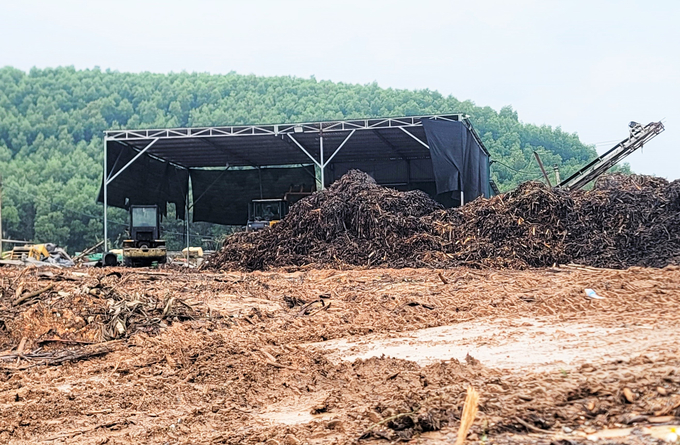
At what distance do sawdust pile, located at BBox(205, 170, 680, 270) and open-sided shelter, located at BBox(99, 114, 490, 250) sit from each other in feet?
13.2

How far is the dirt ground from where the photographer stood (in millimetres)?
4172

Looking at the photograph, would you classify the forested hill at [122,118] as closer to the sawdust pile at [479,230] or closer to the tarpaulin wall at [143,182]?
the tarpaulin wall at [143,182]

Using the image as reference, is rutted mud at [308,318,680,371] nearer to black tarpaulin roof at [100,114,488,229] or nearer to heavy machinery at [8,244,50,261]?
black tarpaulin roof at [100,114,488,229]

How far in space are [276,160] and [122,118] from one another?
5262 centimetres

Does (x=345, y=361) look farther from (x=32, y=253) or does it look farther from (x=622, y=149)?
(x=32, y=253)

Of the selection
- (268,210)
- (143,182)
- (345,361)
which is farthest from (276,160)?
(345,361)

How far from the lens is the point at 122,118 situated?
7962cm

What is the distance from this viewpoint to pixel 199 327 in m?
10.0

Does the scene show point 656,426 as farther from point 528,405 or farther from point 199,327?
point 199,327

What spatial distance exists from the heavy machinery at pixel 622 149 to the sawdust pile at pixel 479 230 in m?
5.76

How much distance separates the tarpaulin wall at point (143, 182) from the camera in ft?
88.7

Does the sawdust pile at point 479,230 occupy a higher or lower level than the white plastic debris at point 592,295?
higher

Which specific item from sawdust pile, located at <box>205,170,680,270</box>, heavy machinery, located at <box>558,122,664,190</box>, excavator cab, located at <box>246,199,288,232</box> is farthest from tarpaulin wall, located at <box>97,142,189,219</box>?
heavy machinery, located at <box>558,122,664,190</box>

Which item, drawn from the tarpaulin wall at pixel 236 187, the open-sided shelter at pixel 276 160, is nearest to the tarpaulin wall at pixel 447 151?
the open-sided shelter at pixel 276 160
